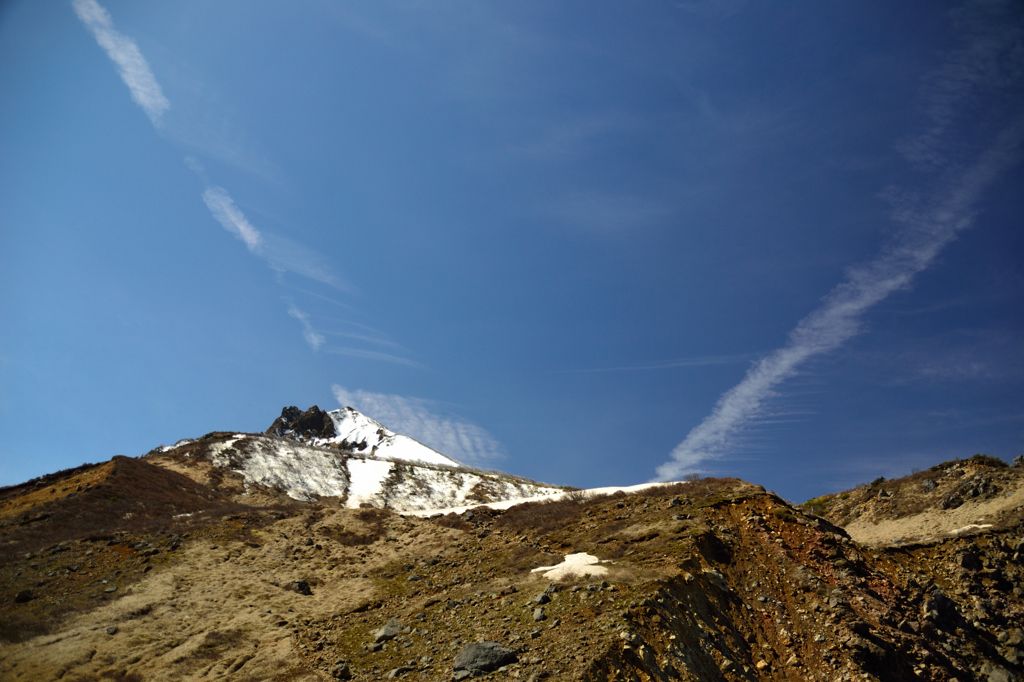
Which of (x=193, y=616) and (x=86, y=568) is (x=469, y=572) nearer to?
(x=193, y=616)

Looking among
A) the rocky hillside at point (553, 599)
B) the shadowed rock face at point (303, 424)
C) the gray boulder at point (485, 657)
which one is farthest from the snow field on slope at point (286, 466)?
the gray boulder at point (485, 657)

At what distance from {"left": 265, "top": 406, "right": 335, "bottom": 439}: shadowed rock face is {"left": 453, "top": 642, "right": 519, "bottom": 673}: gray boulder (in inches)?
4340

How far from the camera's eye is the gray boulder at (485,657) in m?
16.2

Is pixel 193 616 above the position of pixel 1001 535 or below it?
above

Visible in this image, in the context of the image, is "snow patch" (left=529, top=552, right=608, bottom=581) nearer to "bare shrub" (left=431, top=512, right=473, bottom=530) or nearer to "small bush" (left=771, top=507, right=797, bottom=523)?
"small bush" (left=771, top=507, right=797, bottom=523)

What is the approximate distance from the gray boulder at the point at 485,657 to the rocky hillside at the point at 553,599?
72mm

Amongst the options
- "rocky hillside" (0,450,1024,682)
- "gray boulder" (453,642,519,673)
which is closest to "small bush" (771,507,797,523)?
"rocky hillside" (0,450,1024,682)

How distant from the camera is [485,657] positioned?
1650 cm

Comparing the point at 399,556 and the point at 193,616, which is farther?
the point at 399,556

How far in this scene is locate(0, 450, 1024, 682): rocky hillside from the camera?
17625mm

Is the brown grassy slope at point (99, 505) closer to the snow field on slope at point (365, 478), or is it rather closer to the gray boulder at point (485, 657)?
the snow field on slope at point (365, 478)

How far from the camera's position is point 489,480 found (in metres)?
80.7

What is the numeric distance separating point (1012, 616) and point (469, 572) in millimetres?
26076

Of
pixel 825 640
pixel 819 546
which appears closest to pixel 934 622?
pixel 819 546
